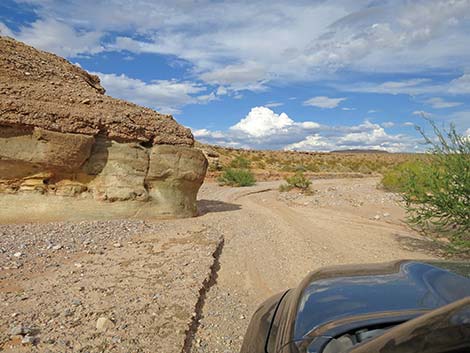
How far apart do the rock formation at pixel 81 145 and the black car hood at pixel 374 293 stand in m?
8.37

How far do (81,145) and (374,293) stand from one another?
8.81 m

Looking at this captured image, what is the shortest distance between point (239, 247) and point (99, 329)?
181 inches

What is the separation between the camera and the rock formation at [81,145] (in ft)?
30.5

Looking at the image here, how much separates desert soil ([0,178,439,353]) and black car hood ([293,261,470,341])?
217cm

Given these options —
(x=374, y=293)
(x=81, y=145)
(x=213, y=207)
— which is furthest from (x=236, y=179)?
(x=374, y=293)

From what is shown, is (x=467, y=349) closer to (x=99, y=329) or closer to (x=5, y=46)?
(x=99, y=329)

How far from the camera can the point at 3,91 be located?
30.2 ft

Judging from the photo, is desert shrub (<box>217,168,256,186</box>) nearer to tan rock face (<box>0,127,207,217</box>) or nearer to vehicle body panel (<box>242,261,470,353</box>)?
tan rock face (<box>0,127,207,217</box>)

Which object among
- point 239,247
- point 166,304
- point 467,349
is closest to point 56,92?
point 239,247

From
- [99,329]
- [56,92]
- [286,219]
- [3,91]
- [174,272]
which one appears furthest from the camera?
[286,219]

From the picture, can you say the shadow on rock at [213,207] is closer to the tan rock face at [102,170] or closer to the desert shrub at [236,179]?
the tan rock face at [102,170]

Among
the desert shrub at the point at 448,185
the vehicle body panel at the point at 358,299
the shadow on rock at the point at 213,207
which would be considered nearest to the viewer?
the vehicle body panel at the point at 358,299

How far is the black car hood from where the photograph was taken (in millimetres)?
2026

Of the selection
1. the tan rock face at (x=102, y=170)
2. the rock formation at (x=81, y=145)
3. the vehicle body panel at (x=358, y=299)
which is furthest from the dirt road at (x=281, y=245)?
the vehicle body panel at (x=358, y=299)
